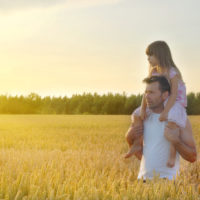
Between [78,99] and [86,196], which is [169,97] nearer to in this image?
[86,196]

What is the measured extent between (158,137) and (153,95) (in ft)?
1.68

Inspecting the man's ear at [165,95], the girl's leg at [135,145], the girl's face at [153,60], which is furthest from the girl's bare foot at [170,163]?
the girl's face at [153,60]

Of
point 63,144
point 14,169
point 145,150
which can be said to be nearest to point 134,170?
point 145,150

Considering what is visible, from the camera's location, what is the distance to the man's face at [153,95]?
4191mm

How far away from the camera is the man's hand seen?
4117 millimetres

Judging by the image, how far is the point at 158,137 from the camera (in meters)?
4.30

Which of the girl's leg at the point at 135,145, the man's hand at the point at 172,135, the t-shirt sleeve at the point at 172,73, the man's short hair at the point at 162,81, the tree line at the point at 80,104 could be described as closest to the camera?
the man's hand at the point at 172,135

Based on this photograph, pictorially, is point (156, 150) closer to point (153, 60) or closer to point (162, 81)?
point (162, 81)

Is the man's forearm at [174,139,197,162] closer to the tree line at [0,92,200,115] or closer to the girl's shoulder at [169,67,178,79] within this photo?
the girl's shoulder at [169,67,178,79]

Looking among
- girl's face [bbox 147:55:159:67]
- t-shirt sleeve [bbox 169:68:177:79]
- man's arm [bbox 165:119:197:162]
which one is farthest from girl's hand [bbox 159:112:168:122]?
girl's face [bbox 147:55:159:67]

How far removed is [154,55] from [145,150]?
3.79 feet

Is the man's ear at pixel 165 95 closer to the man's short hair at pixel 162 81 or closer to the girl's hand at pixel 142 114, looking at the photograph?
the man's short hair at pixel 162 81

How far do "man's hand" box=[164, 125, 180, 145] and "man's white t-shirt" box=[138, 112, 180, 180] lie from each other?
0.12 meters

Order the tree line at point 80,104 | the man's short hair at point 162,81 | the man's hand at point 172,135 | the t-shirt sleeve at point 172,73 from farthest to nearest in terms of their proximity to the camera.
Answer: the tree line at point 80,104, the t-shirt sleeve at point 172,73, the man's short hair at point 162,81, the man's hand at point 172,135
